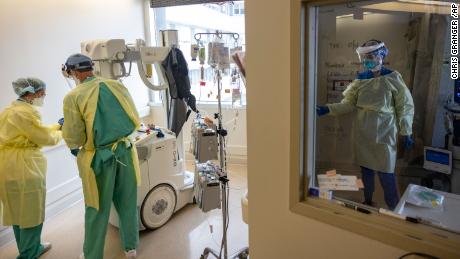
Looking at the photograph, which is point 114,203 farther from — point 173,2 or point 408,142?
point 173,2

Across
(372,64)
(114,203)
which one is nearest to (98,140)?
(114,203)

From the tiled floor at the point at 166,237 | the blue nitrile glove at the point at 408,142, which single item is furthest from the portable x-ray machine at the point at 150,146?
the blue nitrile glove at the point at 408,142

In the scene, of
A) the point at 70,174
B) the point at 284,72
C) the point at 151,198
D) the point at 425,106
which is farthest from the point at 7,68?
the point at 425,106

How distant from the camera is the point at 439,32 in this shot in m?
1.52

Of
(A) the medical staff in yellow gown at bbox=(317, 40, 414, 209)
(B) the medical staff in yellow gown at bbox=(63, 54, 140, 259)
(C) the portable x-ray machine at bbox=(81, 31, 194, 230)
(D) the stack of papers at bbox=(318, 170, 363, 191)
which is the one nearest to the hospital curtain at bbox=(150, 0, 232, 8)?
(C) the portable x-ray machine at bbox=(81, 31, 194, 230)

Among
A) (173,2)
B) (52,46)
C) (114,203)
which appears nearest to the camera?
(114,203)

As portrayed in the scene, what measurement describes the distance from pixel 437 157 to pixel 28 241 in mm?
2627

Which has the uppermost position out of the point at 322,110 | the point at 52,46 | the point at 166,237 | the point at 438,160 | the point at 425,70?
the point at 52,46

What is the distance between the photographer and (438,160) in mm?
1520

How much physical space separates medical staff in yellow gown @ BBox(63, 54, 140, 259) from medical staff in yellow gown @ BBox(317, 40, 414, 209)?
140 cm

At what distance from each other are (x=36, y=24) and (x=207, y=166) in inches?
82.7

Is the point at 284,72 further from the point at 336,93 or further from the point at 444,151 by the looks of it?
the point at 444,151

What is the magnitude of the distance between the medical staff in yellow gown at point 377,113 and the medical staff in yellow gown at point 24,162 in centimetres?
192

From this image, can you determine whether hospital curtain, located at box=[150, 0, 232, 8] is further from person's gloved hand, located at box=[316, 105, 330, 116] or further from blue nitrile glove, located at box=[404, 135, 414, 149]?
person's gloved hand, located at box=[316, 105, 330, 116]
